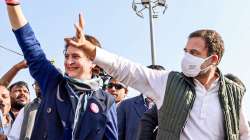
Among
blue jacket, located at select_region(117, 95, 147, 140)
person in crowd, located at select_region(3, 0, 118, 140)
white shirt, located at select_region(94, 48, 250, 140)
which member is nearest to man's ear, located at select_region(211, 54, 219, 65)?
white shirt, located at select_region(94, 48, 250, 140)

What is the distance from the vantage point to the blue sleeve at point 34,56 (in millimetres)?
3685

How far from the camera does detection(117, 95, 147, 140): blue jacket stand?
668 cm

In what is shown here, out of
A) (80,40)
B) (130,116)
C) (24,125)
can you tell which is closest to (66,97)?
(80,40)

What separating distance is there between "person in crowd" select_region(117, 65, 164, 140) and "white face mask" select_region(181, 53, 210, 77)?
2277 mm

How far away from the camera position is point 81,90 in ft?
13.1

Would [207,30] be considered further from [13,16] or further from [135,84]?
[13,16]

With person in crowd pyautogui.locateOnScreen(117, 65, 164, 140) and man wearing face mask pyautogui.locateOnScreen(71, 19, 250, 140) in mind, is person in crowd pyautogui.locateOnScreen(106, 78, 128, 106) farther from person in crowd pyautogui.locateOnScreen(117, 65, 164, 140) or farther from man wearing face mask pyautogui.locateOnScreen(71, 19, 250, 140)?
man wearing face mask pyautogui.locateOnScreen(71, 19, 250, 140)

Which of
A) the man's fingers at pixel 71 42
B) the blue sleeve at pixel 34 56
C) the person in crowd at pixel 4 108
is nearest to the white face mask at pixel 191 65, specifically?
the blue sleeve at pixel 34 56

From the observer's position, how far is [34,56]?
370cm

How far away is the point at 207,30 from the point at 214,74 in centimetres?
44

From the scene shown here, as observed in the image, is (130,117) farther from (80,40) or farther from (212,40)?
(80,40)

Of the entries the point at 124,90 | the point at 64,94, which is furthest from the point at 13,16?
the point at 124,90

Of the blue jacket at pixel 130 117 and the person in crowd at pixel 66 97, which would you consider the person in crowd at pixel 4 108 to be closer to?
the blue jacket at pixel 130 117

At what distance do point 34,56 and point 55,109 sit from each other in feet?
1.49
